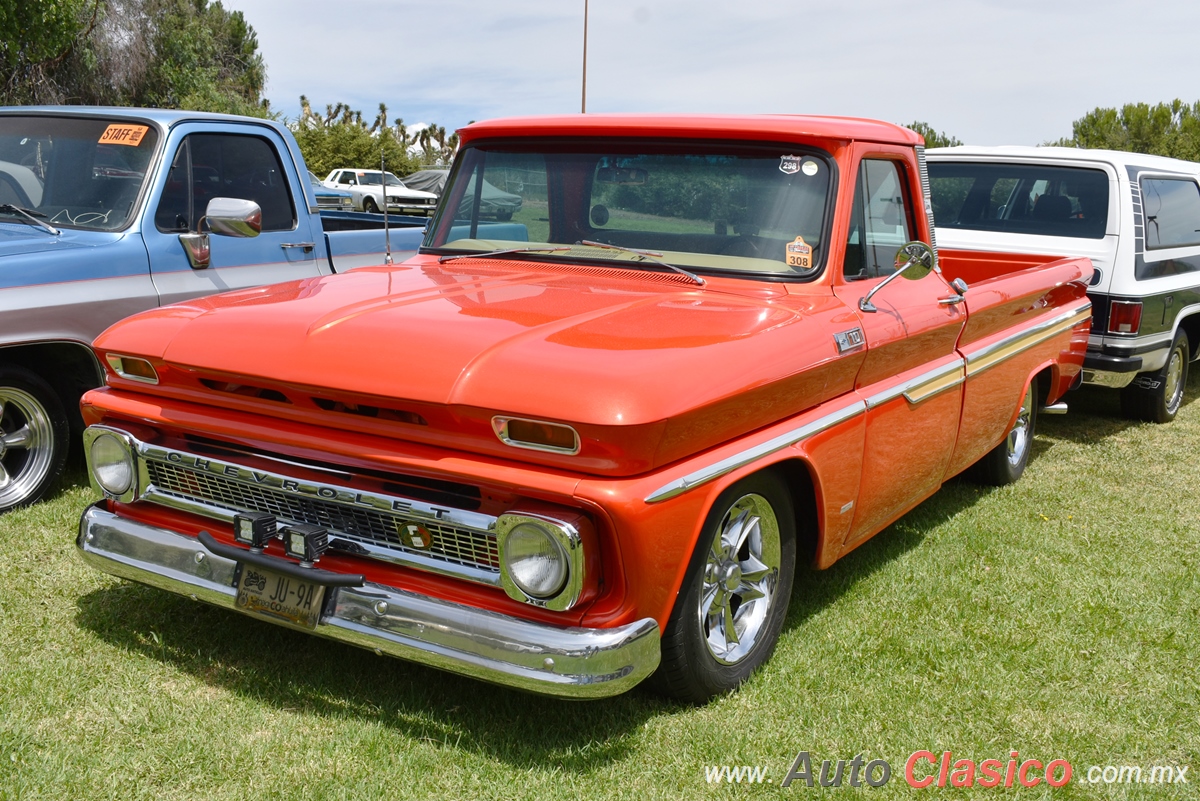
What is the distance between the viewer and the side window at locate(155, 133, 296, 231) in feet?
17.3

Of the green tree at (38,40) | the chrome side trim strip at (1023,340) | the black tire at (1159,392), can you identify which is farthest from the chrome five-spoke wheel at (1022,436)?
the green tree at (38,40)

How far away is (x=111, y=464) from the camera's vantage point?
341cm

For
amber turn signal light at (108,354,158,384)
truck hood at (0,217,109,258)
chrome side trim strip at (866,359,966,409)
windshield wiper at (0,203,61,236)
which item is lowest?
chrome side trim strip at (866,359,966,409)

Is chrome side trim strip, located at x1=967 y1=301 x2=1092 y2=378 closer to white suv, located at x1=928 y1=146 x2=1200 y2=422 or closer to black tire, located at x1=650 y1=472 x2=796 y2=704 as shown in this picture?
white suv, located at x1=928 y1=146 x2=1200 y2=422

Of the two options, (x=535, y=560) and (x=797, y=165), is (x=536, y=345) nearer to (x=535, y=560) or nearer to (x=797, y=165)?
(x=535, y=560)

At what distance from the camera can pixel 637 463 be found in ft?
8.77

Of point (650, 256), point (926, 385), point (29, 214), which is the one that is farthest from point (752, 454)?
point (29, 214)

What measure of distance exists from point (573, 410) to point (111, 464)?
1724 mm

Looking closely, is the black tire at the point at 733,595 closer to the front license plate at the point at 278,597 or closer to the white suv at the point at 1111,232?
the front license plate at the point at 278,597

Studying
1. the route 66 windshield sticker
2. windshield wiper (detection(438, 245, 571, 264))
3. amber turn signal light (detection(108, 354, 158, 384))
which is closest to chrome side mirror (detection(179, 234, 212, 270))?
windshield wiper (detection(438, 245, 571, 264))

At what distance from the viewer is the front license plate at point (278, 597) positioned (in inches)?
117

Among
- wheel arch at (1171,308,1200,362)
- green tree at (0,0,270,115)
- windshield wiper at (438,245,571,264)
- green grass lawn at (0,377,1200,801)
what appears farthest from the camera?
green tree at (0,0,270,115)

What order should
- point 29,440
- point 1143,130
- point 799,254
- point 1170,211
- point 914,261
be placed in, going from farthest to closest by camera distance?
point 1143,130
point 1170,211
point 29,440
point 914,261
point 799,254

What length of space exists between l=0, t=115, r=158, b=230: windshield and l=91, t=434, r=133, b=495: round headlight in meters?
2.12
